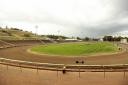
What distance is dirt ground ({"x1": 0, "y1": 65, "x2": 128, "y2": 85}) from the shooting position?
65.9 feet

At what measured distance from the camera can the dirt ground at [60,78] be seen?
20.1 metres

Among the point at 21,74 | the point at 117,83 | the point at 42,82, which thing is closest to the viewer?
the point at 117,83

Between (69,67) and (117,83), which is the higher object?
(69,67)

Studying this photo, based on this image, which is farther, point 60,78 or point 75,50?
point 75,50

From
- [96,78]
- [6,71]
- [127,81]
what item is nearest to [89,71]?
[96,78]

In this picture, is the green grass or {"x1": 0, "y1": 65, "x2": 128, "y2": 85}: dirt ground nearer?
{"x1": 0, "y1": 65, "x2": 128, "y2": 85}: dirt ground

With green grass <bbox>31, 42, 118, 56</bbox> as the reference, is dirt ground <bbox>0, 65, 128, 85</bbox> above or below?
below

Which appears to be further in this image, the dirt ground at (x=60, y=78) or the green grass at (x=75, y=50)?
the green grass at (x=75, y=50)

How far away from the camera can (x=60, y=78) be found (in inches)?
818

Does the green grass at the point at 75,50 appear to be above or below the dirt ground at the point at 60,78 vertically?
above

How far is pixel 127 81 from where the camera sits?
65.5 ft

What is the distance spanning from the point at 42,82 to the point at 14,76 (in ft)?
12.6

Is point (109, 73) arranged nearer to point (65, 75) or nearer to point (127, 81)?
point (127, 81)

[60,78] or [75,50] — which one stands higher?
[75,50]
